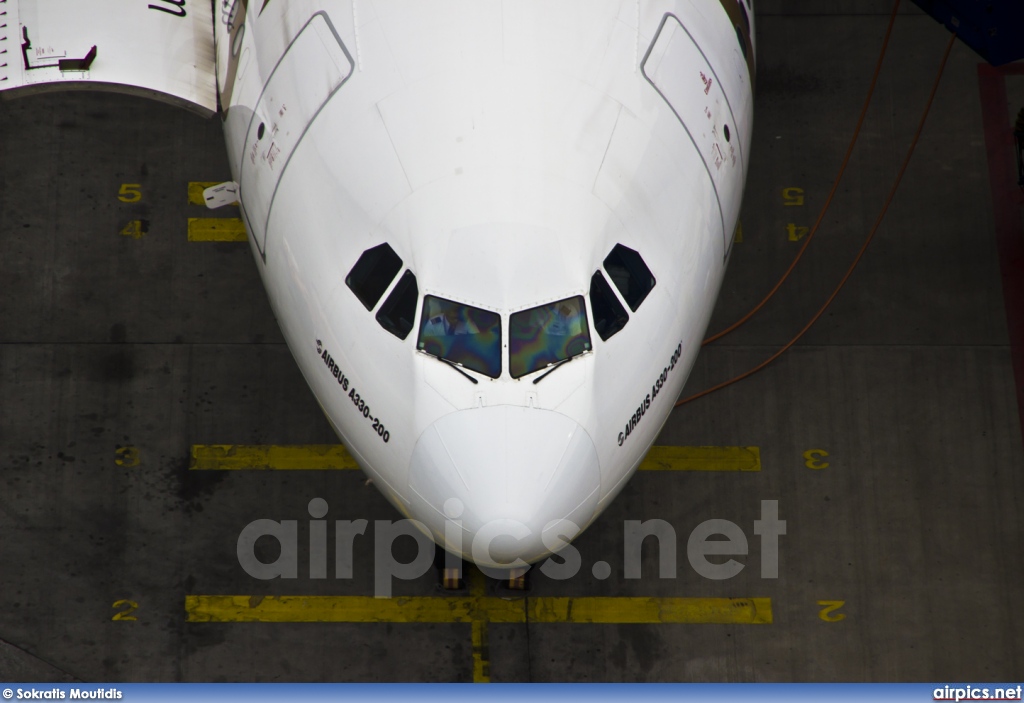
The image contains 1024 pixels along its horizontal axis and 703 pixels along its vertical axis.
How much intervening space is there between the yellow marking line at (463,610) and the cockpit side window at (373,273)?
15.0ft

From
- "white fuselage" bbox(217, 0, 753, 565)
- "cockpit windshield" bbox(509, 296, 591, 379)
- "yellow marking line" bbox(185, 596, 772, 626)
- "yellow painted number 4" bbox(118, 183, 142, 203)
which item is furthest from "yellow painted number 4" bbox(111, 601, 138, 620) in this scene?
"cockpit windshield" bbox(509, 296, 591, 379)

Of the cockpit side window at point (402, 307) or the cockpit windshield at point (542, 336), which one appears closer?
the cockpit windshield at point (542, 336)

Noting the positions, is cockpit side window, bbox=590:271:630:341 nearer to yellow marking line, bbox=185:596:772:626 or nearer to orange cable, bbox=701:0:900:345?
yellow marking line, bbox=185:596:772:626

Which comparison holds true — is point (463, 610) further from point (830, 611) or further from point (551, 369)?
point (551, 369)

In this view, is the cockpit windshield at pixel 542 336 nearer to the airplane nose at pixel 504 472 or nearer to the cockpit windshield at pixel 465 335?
the cockpit windshield at pixel 465 335

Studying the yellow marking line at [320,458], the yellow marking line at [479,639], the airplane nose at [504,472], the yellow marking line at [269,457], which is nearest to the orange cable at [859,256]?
the yellow marking line at [320,458]

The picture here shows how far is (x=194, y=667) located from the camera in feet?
34.6

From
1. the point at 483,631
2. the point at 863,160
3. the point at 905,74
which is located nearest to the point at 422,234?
the point at 483,631

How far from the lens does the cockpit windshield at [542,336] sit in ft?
22.0

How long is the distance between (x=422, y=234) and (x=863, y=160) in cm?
796

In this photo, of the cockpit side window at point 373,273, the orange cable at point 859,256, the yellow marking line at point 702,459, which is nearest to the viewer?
the cockpit side window at point 373,273

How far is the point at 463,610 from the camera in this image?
10.8 m

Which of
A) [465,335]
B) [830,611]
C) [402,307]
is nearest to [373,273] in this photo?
[402,307]

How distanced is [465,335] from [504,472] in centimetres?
80
